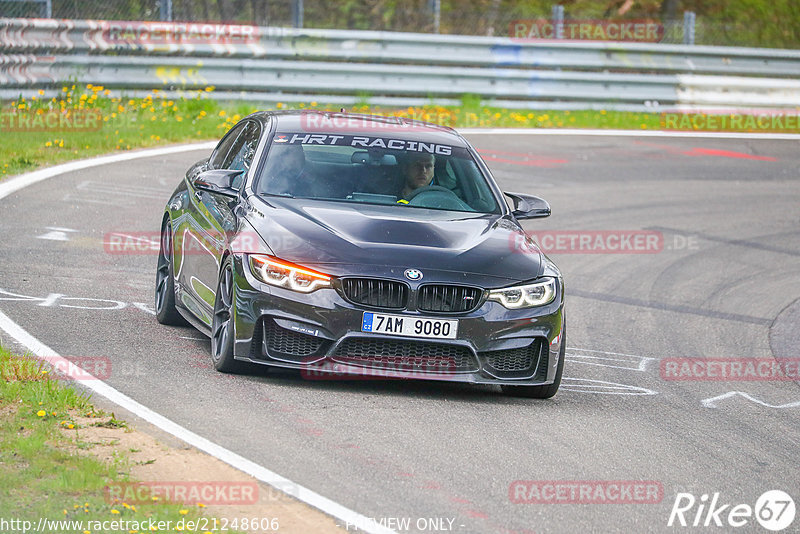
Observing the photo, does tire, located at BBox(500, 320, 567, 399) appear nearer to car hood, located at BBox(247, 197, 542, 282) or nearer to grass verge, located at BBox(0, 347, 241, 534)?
car hood, located at BBox(247, 197, 542, 282)

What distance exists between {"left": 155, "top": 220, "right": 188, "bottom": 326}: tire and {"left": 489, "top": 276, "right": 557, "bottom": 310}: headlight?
267 cm

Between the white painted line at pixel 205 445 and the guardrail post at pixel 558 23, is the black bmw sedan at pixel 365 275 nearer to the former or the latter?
the white painted line at pixel 205 445

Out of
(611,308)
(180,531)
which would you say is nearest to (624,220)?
(611,308)

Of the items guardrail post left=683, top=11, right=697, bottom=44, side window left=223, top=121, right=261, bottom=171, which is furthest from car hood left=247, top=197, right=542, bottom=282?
guardrail post left=683, top=11, right=697, bottom=44

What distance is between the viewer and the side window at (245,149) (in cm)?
915

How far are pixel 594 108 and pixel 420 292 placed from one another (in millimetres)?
17388

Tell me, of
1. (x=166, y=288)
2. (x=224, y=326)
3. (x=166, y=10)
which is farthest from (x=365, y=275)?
(x=166, y=10)

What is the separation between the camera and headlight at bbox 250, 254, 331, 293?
24.5 feet

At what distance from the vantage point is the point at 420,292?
24.7 feet

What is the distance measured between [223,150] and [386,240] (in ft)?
8.69

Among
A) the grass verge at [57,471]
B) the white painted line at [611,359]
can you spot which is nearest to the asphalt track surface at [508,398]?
the white painted line at [611,359]

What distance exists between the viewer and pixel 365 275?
7.47m

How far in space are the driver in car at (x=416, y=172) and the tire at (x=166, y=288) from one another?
5.88ft

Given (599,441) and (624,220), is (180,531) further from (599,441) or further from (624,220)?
(624,220)
